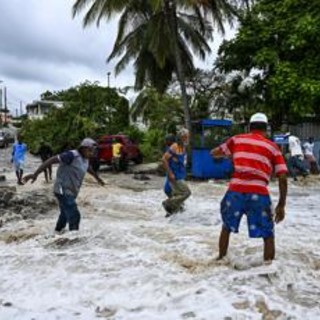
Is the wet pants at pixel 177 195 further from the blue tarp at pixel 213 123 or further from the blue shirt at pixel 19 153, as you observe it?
the blue tarp at pixel 213 123

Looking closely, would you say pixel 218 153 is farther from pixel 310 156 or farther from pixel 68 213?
pixel 310 156

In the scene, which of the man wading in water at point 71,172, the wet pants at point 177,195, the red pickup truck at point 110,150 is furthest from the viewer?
the red pickup truck at point 110,150

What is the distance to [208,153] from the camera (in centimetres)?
2353

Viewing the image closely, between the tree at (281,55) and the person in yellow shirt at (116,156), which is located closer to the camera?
the tree at (281,55)

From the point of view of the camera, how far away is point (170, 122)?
127 feet

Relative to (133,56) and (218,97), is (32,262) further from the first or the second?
(218,97)

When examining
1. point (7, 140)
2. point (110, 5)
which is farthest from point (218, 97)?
point (7, 140)

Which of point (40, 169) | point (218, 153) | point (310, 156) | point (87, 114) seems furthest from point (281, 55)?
point (218, 153)

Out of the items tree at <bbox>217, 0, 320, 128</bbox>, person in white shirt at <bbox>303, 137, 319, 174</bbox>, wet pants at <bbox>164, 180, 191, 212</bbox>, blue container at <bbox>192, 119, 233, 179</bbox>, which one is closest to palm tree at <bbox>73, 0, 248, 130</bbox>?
tree at <bbox>217, 0, 320, 128</bbox>

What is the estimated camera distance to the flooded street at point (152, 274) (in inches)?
243

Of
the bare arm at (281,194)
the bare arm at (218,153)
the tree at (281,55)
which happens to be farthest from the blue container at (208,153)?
the bare arm at (281,194)

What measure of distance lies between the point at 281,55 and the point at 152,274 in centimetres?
2056

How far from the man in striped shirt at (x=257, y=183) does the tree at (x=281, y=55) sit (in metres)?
17.6

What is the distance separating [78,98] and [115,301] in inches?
1360
